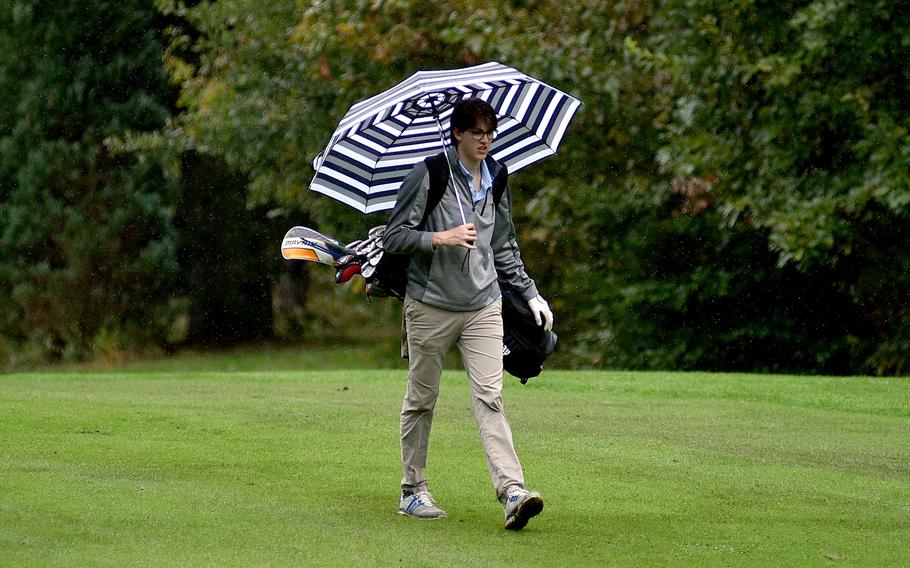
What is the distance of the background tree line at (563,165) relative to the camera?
16.6m

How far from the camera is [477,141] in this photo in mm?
6570

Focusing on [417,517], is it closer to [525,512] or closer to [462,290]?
[525,512]

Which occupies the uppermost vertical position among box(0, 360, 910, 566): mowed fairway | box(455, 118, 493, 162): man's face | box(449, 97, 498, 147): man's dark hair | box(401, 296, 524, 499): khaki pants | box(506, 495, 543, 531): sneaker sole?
box(449, 97, 498, 147): man's dark hair

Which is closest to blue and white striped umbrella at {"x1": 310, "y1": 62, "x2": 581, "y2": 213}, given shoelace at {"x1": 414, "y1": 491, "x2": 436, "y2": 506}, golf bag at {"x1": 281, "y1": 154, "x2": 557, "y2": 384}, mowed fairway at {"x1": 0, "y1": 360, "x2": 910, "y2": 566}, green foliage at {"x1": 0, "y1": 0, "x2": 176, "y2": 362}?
golf bag at {"x1": 281, "y1": 154, "x2": 557, "y2": 384}

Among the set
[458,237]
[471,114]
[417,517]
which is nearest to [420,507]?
[417,517]

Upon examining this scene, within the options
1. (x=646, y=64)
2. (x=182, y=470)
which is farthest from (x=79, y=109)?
(x=182, y=470)

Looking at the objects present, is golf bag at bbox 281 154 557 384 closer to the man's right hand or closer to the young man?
the young man

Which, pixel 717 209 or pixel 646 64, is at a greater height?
pixel 646 64

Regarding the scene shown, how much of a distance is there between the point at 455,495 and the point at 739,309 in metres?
12.0

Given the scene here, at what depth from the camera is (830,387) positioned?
43.7ft

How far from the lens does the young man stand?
21.4ft

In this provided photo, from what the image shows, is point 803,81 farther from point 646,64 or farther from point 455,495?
point 455,495

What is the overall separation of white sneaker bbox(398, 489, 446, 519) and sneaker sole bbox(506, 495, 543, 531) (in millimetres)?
487

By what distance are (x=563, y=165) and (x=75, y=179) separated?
9474 millimetres
